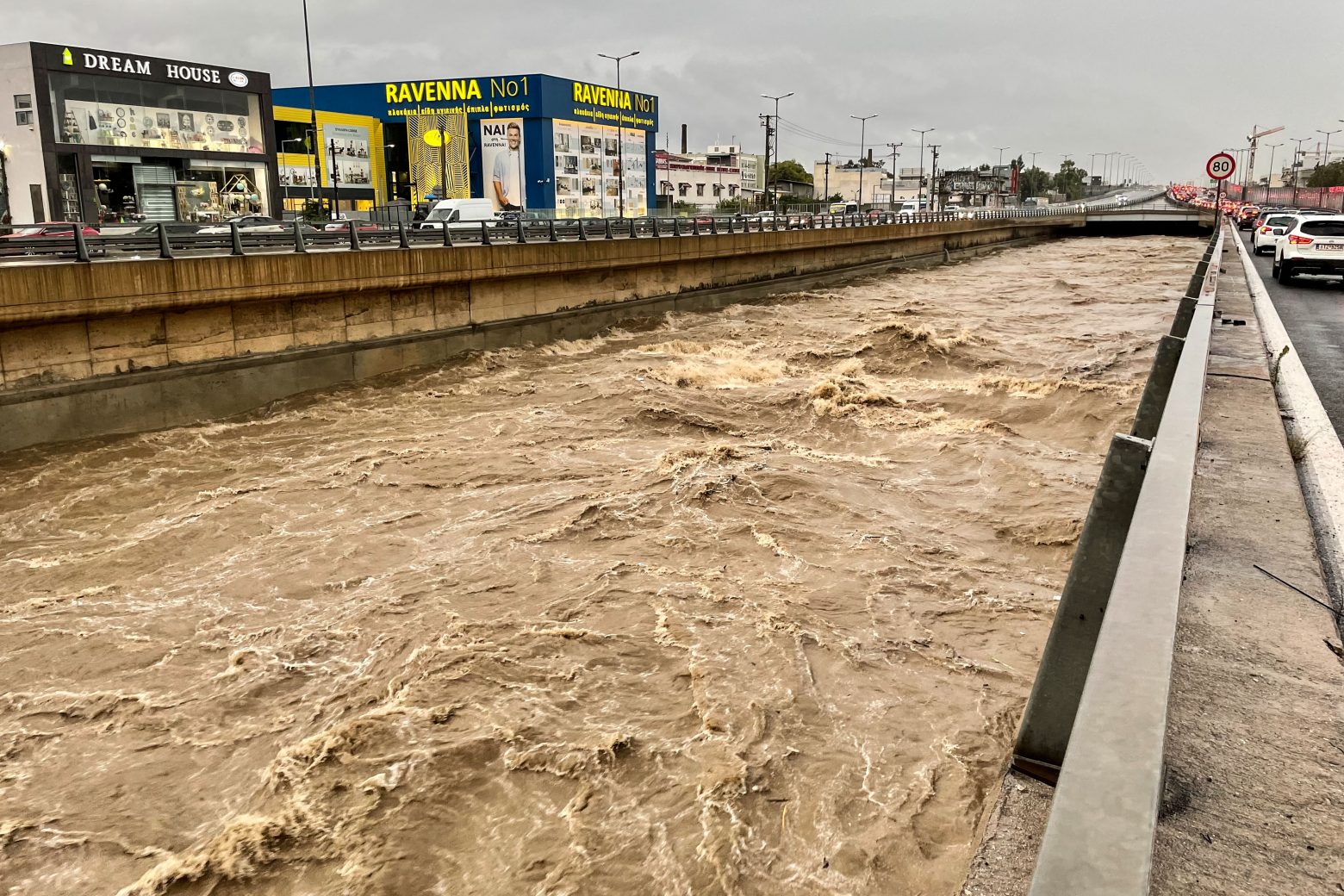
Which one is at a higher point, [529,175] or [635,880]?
[529,175]

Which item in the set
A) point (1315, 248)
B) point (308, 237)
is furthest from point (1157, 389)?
point (1315, 248)

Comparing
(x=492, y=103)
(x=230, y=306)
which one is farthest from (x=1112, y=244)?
(x=230, y=306)

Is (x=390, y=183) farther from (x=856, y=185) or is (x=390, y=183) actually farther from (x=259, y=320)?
(x=856, y=185)

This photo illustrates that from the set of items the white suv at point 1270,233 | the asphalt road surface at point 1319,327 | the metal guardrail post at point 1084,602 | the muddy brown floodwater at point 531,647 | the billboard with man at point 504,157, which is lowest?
the muddy brown floodwater at point 531,647

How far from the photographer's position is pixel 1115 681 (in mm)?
1616

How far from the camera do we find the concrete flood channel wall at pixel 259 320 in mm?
14383

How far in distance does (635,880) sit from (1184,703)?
10.4ft

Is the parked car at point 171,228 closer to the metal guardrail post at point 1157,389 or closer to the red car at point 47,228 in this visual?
the red car at point 47,228

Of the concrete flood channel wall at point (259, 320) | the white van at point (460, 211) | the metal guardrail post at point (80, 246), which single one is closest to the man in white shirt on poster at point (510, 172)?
the white van at point (460, 211)

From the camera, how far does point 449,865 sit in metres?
5.17

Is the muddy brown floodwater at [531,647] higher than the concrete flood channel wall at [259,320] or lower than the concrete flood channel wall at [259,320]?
lower

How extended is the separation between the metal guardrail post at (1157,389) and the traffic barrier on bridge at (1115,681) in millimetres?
481

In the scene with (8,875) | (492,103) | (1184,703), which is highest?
(492,103)

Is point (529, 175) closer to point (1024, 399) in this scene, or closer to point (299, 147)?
point (299, 147)
